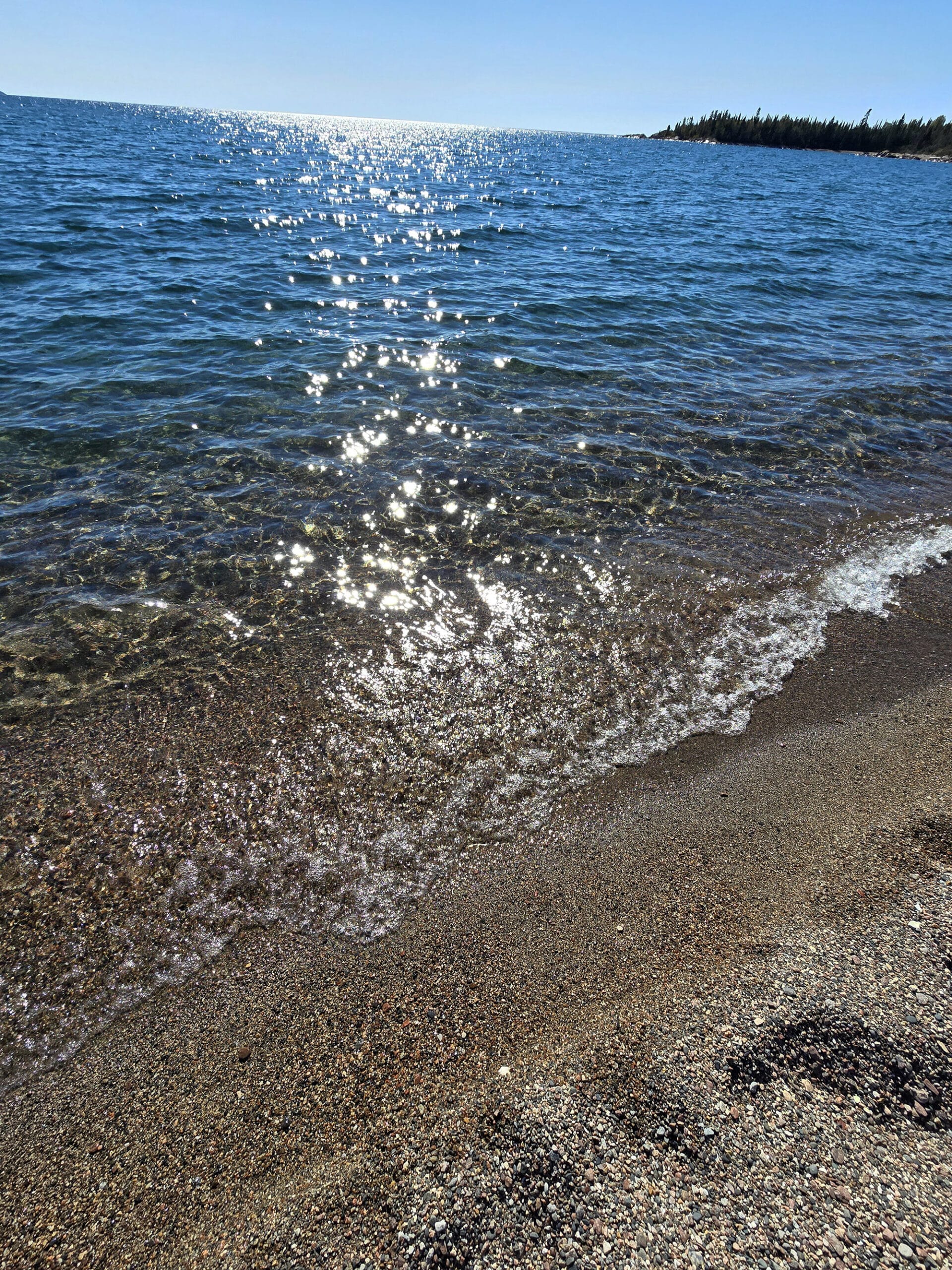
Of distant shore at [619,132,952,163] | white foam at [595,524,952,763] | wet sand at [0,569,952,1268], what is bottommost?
wet sand at [0,569,952,1268]

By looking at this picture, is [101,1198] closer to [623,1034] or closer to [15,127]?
[623,1034]

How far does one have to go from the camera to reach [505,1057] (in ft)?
9.89

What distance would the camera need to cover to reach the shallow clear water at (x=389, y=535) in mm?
4199

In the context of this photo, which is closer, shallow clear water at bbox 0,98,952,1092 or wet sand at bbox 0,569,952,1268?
wet sand at bbox 0,569,952,1268

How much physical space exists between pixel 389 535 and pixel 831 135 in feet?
451

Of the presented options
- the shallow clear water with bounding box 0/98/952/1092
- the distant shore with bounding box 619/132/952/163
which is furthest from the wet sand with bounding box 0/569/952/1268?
the distant shore with bounding box 619/132/952/163

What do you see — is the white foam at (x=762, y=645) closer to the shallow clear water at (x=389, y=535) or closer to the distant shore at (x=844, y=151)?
the shallow clear water at (x=389, y=535)

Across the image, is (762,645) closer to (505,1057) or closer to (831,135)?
(505,1057)

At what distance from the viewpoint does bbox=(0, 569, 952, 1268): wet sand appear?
2.50 metres

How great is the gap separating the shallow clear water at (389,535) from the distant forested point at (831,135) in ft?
358

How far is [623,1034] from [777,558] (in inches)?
224

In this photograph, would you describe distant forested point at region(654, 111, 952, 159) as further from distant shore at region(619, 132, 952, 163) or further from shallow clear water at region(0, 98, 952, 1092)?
shallow clear water at region(0, 98, 952, 1092)

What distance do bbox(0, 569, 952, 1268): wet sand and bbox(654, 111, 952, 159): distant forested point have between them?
Answer: 12412 cm

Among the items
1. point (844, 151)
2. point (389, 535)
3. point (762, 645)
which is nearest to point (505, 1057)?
point (762, 645)
